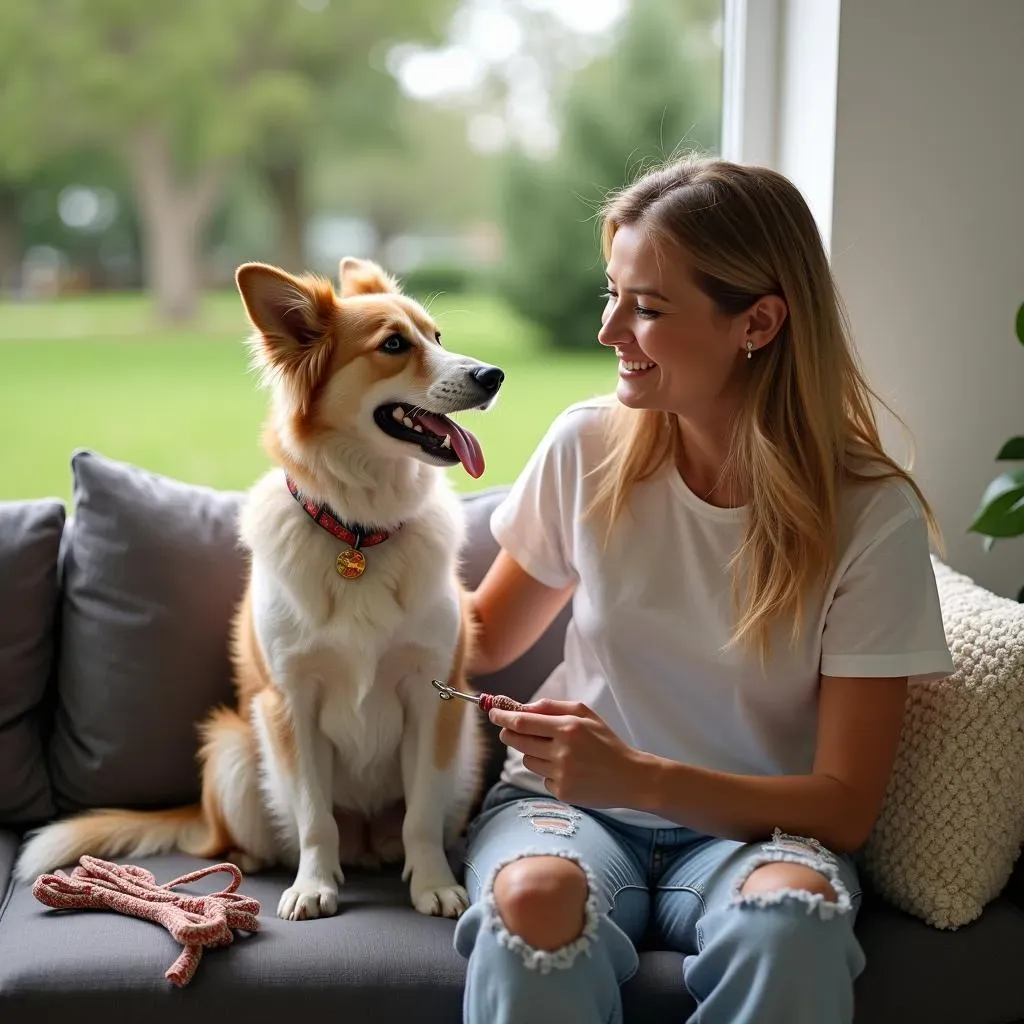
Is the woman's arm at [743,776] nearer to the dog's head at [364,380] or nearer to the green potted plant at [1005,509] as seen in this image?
the dog's head at [364,380]

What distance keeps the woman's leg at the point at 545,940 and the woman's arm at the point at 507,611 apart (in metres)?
0.44

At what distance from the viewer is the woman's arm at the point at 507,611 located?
1873 millimetres

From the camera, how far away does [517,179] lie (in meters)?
2.72

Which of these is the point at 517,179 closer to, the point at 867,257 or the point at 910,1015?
the point at 867,257

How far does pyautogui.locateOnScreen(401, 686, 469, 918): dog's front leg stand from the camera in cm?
172

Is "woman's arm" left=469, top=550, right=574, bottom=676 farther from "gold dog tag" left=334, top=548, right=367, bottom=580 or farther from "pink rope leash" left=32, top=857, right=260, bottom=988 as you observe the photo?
"pink rope leash" left=32, top=857, right=260, bottom=988

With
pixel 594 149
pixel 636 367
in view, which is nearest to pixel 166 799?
pixel 636 367

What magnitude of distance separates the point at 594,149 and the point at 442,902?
172 cm

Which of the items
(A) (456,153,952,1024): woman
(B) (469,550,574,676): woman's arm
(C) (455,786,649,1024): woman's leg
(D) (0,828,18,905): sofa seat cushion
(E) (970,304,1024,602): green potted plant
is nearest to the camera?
(C) (455,786,649,1024): woman's leg

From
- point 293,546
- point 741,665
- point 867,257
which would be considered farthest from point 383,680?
point 867,257

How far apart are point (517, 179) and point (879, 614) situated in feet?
5.09

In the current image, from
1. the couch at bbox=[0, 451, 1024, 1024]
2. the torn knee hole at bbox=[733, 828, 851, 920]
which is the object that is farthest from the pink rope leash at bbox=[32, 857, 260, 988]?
the torn knee hole at bbox=[733, 828, 851, 920]

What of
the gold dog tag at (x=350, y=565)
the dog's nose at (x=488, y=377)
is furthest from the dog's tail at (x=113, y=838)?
the dog's nose at (x=488, y=377)

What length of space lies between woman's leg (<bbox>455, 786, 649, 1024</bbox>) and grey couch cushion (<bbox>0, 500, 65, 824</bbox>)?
888mm
